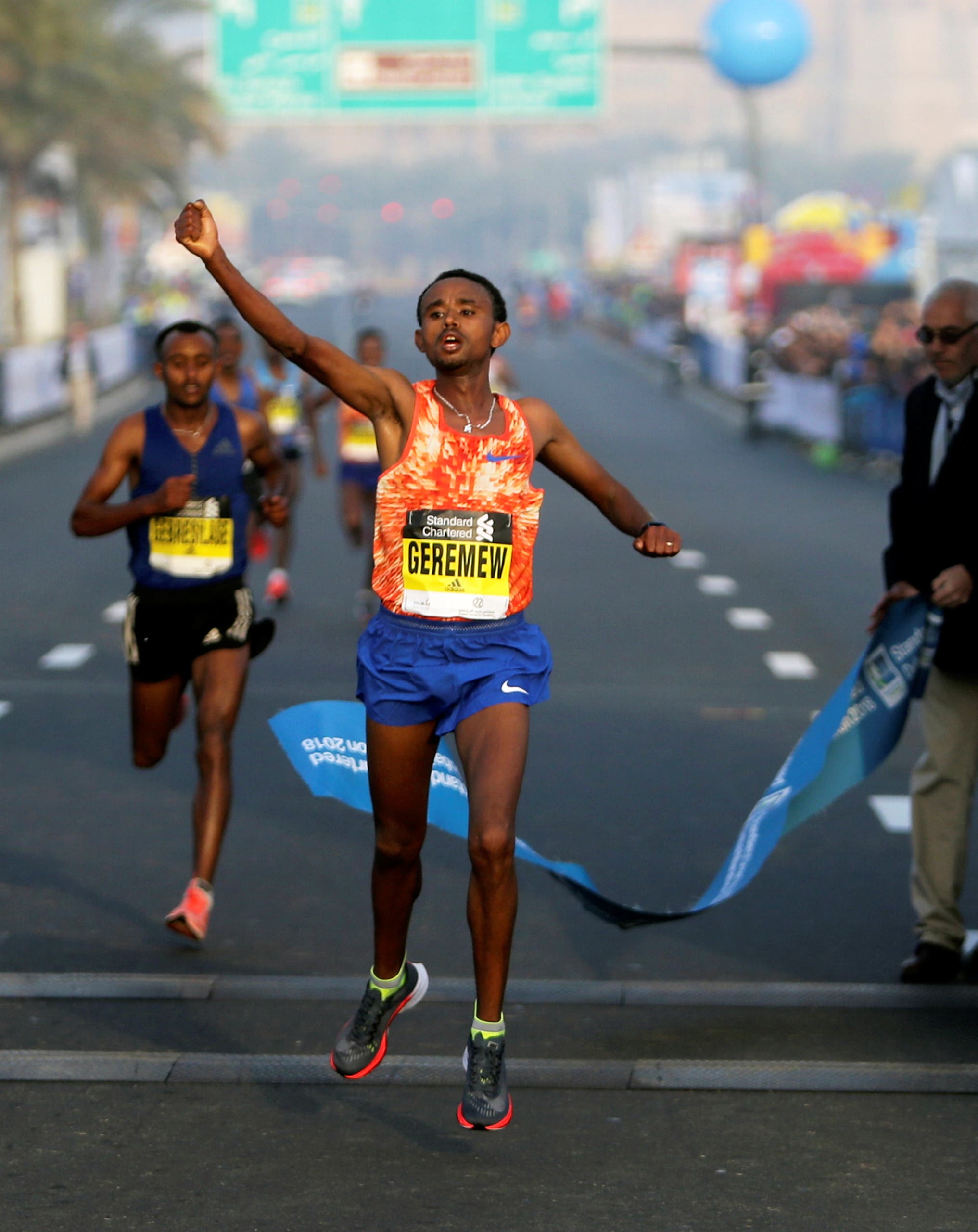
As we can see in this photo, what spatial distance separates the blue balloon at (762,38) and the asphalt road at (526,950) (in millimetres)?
14933

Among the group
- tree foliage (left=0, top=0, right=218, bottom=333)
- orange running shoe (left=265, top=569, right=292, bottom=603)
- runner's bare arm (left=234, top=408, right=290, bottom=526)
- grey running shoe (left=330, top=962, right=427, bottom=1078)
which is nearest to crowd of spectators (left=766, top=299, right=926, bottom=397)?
orange running shoe (left=265, top=569, right=292, bottom=603)

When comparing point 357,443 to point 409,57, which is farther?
point 409,57

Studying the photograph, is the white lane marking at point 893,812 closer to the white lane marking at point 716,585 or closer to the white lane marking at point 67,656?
the white lane marking at point 67,656

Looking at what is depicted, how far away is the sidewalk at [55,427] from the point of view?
28062 mm

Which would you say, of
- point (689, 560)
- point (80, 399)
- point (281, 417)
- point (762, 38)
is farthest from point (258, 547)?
point (80, 399)

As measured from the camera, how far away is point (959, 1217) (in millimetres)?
4379

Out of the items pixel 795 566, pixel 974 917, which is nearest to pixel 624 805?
pixel 974 917

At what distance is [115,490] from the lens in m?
6.85

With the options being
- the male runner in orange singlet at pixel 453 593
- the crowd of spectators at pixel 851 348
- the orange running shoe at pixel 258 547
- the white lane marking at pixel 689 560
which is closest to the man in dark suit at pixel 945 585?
the male runner in orange singlet at pixel 453 593

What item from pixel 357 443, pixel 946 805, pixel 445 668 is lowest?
pixel 357 443

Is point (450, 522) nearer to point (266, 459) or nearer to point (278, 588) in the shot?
point (266, 459)

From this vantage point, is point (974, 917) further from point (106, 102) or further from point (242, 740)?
point (106, 102)

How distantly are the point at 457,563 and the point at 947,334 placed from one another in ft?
6.15

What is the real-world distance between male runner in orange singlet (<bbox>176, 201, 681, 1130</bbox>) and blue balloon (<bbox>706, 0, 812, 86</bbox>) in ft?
77.2
